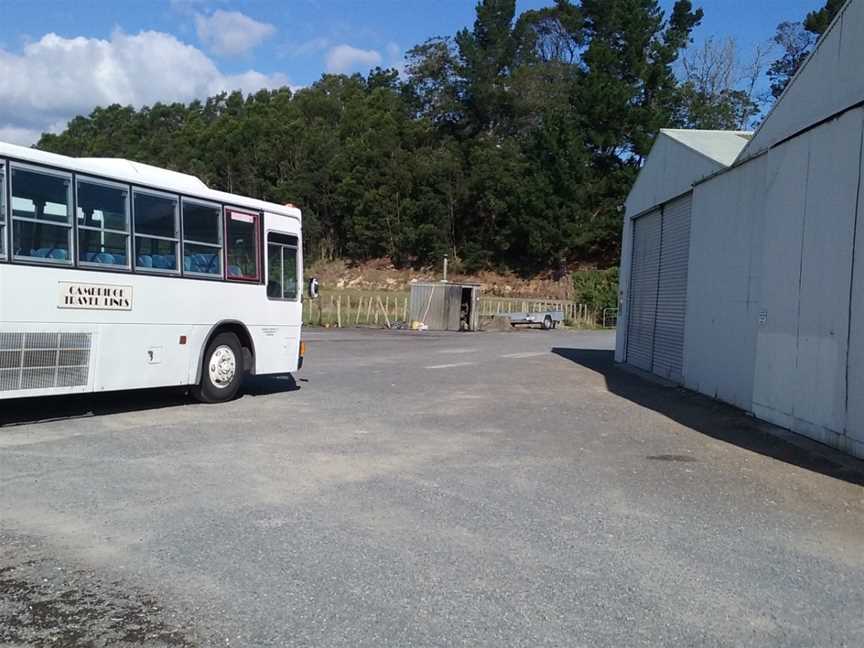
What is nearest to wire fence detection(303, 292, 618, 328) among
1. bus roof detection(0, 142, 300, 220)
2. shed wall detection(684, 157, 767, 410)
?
shed wall detection(684, 157, 767, 410)

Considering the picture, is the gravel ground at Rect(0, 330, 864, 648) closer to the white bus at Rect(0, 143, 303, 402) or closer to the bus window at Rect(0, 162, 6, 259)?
the white bus at Rect(0, 143, 303, 402)

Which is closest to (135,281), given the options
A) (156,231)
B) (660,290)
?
(156,231)

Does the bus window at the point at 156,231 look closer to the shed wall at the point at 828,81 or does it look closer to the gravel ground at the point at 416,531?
the gravel ground at the point at 416,531

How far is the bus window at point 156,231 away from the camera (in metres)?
10.9

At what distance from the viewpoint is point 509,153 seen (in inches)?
2931

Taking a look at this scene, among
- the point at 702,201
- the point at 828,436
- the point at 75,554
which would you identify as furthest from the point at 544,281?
the point at 75,554

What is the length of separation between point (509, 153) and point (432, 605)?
2847 inches

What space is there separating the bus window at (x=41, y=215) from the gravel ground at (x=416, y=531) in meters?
2.18

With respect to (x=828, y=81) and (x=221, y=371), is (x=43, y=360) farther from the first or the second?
(x=828, y=81)

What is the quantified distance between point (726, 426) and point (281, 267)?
24.5 feet

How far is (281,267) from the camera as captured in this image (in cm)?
1353

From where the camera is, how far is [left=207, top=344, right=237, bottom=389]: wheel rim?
40.3ft

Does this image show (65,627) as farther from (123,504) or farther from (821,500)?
(821,500)

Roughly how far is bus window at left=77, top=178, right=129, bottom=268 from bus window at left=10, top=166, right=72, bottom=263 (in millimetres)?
187
